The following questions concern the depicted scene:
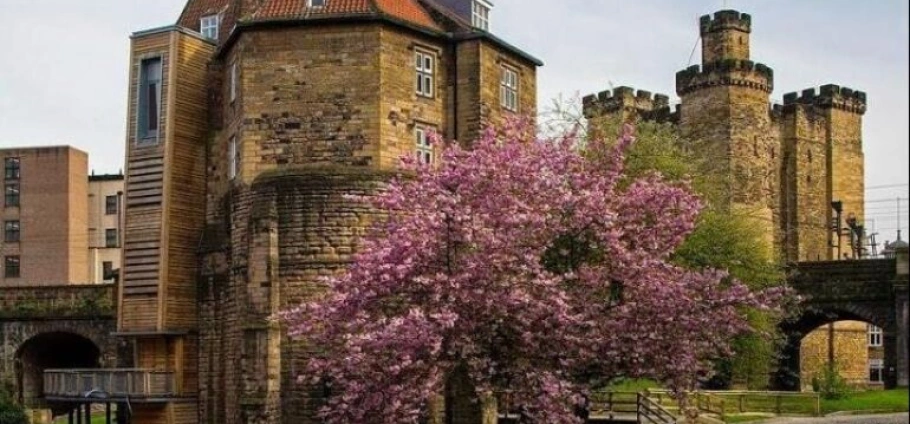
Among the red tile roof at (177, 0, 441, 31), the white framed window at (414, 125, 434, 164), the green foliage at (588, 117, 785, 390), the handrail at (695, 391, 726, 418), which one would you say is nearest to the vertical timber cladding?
the red tile roof at (177, 0, 441, 31)

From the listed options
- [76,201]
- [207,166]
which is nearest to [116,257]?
[76,201]

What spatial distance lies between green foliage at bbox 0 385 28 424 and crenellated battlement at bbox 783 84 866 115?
150ft

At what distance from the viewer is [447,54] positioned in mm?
38188

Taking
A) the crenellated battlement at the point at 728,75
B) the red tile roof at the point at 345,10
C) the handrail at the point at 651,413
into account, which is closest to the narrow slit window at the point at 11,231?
the crenellated battlement at the point at 728,75

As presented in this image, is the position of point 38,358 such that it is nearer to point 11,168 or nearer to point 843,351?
point 11,168

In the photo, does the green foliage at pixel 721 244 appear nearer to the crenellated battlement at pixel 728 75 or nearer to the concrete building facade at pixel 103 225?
the crenellated battlement at pixel 728 75

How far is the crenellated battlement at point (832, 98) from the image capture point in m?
78.1

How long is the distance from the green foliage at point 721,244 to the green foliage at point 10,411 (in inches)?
911

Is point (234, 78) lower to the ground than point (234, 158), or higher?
higher

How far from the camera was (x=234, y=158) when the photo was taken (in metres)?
38.7

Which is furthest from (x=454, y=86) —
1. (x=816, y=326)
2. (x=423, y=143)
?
(x=816, y=326)

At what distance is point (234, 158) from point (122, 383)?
7450 mm

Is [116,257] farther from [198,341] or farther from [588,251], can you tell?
[588,251]

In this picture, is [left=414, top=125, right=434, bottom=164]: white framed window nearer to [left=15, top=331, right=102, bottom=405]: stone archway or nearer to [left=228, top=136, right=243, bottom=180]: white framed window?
[left=228, top=136, right=243, bottom=180]: white framed window
